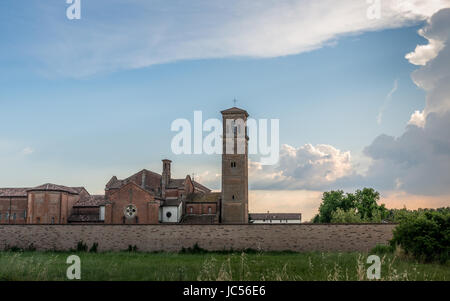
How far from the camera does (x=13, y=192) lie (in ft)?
181

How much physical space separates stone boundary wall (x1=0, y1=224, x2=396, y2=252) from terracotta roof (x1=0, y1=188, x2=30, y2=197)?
26.6 metres

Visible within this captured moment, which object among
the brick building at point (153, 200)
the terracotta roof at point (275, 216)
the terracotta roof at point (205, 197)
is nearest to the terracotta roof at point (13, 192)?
the brick building at point (153, 200)

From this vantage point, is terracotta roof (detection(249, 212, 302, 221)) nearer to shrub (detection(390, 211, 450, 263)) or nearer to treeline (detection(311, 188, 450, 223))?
treeline (detection(311, 188, 450, 223))

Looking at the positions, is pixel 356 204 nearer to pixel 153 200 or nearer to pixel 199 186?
pixel 199 186

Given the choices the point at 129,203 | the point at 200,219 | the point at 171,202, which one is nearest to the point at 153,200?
the point at 129,203

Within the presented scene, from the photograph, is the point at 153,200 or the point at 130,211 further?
the point at 153,200

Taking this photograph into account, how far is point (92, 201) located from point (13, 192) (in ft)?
34.0

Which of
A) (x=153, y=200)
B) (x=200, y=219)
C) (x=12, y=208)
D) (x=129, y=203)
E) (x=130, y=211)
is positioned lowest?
(x=200, y=219)
